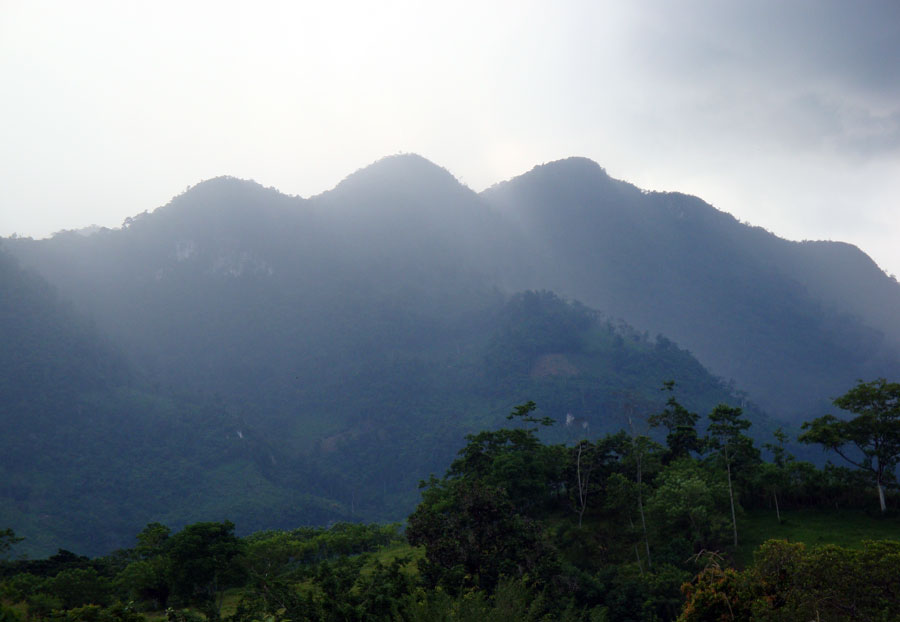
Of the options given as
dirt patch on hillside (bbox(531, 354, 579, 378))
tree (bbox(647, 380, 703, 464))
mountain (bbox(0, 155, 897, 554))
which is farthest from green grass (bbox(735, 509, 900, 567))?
dirt patch on hillside (bbox(531, 354, 579, 378))

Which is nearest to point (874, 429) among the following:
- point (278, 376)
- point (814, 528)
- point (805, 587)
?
point (814, 528)

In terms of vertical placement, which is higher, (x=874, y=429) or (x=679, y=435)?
(x=874, y=429)

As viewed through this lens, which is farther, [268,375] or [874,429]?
[268,375]

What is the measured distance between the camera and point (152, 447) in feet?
368

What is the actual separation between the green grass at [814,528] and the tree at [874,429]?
1.32m

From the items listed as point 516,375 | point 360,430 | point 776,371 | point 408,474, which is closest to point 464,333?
point 516,375

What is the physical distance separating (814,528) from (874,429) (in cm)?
533

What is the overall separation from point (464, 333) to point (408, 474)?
63816 mm

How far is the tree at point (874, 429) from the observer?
26188 millimetres

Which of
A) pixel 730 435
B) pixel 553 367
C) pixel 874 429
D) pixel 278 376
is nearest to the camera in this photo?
pixel 874 429

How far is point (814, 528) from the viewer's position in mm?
25828

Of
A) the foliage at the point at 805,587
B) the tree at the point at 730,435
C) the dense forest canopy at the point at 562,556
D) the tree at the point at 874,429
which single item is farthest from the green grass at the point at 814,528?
the foliage at the point at 805,587

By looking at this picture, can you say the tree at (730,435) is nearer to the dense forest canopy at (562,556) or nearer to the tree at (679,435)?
the dense forest canopy at (562,556)

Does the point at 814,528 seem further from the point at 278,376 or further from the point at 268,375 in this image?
the point at 268,375
